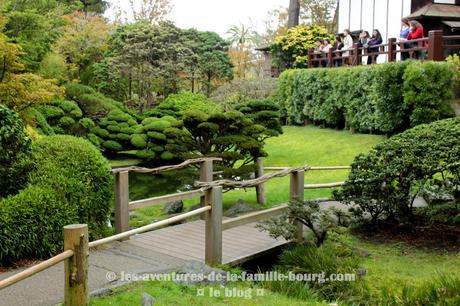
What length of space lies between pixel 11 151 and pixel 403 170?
5126 mm

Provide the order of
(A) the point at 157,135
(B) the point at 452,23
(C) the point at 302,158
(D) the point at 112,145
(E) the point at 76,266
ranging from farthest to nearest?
(B) the point at 452,23 < (D) the point at 112,145 < (A) the point at 157,135 < (C) the point at 302,158 < (E) the point at 76,266

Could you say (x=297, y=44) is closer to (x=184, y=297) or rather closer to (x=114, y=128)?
(x=114, y=128)

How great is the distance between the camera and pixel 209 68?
2514cm

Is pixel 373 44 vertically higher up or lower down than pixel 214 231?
higher up

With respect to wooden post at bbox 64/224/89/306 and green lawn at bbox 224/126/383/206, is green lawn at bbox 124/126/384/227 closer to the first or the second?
green lawn at bbox 224/126/383/206

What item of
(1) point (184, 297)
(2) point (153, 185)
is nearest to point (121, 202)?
(1) point (184, 297)

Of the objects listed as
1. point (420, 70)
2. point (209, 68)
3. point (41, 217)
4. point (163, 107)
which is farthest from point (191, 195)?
point (209, 68)

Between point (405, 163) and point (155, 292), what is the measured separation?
4163mm

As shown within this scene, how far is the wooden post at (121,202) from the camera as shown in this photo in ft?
22.5

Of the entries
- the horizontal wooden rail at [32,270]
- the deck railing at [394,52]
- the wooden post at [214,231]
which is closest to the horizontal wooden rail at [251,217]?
the wooden post at [214,231]

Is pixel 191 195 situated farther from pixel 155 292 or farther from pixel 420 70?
pixel 420 70

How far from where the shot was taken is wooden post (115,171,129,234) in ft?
22.5

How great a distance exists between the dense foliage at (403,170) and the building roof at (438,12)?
12.6m

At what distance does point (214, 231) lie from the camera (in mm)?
5961
